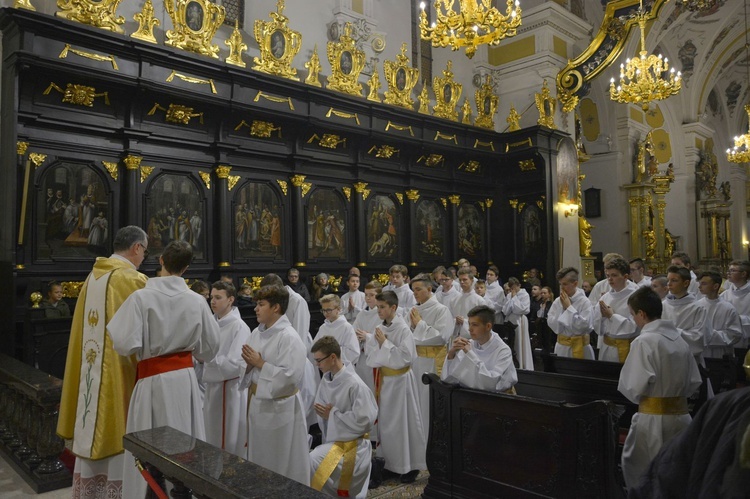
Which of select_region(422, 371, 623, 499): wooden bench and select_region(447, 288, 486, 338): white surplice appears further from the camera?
select_region(447, 288, 486, 338): white surplice

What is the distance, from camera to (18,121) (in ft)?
28.0

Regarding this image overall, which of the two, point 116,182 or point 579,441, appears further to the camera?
point 116,182

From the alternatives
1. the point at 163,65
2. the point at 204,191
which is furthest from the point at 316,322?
the point at 163,65

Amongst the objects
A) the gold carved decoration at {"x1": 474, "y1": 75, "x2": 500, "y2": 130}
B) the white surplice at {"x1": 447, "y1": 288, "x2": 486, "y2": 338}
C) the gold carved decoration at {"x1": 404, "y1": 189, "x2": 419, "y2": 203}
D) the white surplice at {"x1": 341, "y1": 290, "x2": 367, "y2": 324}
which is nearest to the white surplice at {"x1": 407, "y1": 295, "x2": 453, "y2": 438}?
the white surplice at {"x1": 447, "y1": 288, "x2": 486, "y2": 338}

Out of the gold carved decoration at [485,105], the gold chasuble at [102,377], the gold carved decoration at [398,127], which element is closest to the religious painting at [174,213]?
the gold carved decoration at [398,127]

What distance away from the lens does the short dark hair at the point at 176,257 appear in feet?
13.3

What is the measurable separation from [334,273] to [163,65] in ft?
18.0

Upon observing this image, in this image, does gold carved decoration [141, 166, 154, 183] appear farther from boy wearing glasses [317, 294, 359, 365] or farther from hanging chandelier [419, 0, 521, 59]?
hanging chandelier [419, 0, 521, 59]

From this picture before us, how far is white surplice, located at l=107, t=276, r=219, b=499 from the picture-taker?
12.4 feet

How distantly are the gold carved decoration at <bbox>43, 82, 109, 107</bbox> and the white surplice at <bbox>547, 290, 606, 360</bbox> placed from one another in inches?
305

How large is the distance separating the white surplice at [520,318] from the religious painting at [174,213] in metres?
6.05

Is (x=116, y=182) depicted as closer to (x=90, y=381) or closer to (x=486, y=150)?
(x=90, y=381)

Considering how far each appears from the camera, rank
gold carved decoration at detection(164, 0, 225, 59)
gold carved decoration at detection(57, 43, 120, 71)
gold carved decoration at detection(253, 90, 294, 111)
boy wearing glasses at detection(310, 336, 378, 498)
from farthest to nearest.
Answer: gold carved decoration at detection(253, 90, 294, 111), gold carved decoration at detection(164, 0, 225, 59), gold carved decoration at detection(57, 43, 120, 71), boy wearing glasses at detection(310, 336, 378, 498)

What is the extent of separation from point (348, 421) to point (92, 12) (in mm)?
8008
